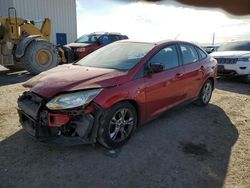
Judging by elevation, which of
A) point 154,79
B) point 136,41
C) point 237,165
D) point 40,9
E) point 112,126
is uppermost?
point 40,9

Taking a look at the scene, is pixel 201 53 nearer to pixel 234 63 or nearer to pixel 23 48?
pixel 234 63

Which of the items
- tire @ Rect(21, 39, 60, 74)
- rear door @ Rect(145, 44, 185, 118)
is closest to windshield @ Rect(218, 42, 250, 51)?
rear door @ Rect(145, 44, 185, 118)

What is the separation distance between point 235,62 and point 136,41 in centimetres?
510

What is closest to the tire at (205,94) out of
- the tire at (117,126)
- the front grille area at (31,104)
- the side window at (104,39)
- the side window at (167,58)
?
the side window at (167,58)

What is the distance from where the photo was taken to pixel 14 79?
351 inches

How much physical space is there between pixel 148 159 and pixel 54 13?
16.7 m

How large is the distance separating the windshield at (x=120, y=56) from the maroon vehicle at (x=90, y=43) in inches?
286

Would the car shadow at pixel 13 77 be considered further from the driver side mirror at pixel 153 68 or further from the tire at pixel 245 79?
the tire at pixel 245 79

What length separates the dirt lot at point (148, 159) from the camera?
2.87 meters

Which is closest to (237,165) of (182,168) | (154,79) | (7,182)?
(182,168)

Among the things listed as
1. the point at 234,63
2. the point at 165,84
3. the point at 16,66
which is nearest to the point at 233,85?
the point at 234,63

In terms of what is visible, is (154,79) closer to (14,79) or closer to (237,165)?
(237,165)

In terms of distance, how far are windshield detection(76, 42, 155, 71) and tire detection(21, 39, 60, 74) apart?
17.8 feet

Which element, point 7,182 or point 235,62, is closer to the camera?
point 7,182
